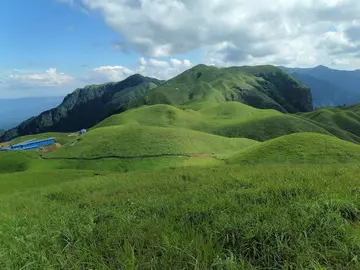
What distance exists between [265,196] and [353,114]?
645 ft

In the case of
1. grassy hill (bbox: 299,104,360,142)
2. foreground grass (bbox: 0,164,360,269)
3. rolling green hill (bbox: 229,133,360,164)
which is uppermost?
foreground grass (bbox: 0,164,360,269)

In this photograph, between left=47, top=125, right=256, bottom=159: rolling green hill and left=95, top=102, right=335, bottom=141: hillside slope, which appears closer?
left=47, top=125, right=256, bottom=159: rolling green hill

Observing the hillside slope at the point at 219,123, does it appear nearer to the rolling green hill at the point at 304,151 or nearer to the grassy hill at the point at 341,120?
the grassy hill at the point at 341,120

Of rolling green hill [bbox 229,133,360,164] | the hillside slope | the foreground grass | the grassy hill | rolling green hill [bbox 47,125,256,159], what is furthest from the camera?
the grassy hill

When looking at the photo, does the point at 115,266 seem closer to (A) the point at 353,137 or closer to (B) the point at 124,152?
(B) the point at 124,152

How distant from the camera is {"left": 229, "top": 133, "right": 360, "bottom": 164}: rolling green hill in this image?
44.5 m

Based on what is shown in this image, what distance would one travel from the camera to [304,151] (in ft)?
157

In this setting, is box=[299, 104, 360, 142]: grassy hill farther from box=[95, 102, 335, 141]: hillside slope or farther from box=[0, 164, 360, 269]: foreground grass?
box=[0, 164, 360, 269]: foreground grass

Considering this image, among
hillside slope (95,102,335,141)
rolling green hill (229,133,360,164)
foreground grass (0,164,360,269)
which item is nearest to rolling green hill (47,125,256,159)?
rolling green hill (229,133,360,164)

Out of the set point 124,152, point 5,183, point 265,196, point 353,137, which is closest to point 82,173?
point 5,183

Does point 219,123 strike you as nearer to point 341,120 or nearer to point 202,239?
point 341,120

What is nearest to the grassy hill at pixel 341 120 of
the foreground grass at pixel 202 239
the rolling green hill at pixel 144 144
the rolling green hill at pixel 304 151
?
the rolling green hill at pixel 144 144

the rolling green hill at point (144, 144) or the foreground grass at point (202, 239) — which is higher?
the foreground grass at point (202, 239)

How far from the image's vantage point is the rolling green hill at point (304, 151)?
44.5 meters
